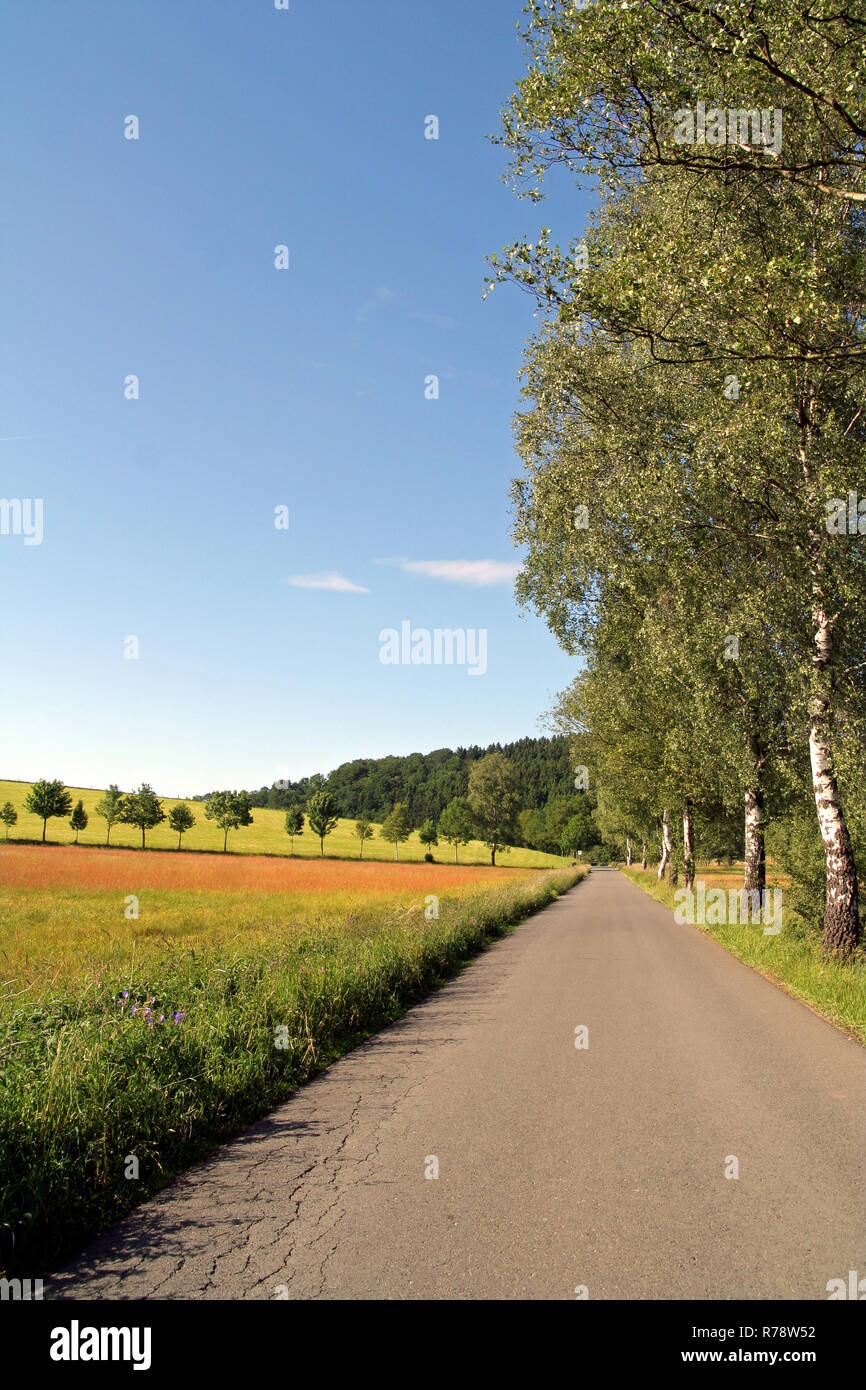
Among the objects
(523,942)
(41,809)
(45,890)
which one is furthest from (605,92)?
(41,809)

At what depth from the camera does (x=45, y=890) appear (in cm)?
2898

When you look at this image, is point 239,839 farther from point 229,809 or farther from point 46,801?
point 46,801

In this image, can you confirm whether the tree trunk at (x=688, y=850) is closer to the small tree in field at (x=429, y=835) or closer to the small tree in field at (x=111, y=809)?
the small tree in field at (x=111, y=809)

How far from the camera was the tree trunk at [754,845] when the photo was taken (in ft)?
67.8

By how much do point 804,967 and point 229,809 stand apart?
75.7 metres

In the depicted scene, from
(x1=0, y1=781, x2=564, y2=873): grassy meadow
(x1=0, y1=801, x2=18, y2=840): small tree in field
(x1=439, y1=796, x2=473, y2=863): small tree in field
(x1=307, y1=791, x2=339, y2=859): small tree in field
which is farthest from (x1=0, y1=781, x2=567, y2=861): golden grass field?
(x1=439, y1=796, x2=473, y2=863): small tree in field

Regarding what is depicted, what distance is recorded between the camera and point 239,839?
82.5 meters

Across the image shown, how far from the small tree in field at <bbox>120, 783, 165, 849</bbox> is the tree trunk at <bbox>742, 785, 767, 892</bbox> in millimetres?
63196

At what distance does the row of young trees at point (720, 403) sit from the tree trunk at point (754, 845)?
3.3 inches

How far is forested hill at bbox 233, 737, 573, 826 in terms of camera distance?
159000 millimetres

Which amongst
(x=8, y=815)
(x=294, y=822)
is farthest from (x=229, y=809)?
(x=8, y=815)

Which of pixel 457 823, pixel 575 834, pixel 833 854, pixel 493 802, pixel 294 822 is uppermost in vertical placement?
pixel 833 854

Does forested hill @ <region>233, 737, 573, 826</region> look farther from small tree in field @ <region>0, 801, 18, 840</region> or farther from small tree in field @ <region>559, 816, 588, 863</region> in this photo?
small tree in field @ <region>0, 801, 18, 840</region>

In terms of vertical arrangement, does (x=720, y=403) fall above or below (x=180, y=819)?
above
